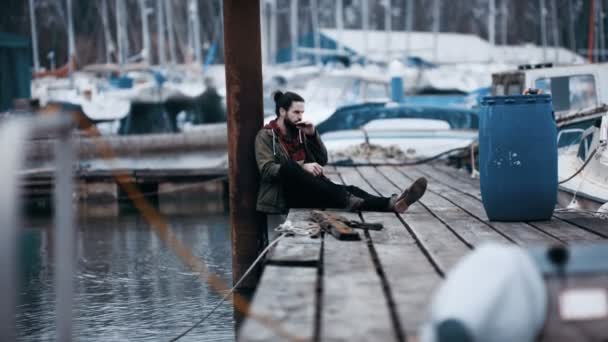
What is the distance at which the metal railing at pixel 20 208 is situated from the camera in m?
3.04

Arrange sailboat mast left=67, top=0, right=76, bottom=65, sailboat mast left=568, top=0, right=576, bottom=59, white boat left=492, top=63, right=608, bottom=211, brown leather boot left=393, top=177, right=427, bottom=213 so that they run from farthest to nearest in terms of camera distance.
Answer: sailboat mast left=568, top=0, right=576, bottom=59 → sailboat mast left=67, top=0, right=76, bottom=65 → white boat left=492, top=63, right=608, bottom=211 → brown leather boot left=393, top=177, right=427, bottom=213

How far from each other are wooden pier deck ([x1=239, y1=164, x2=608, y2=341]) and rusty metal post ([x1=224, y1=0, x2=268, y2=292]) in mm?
487

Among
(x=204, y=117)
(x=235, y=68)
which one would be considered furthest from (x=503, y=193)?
(x=204, y=117)

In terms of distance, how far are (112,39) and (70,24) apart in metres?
4.64

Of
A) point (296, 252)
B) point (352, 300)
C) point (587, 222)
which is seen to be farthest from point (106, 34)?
point (352, 300)

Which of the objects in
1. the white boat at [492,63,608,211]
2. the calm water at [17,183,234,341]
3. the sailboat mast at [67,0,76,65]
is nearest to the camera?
the calm water at [17,183,234,341]

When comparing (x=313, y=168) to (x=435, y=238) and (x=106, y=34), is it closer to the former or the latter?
(x=435, y=238)

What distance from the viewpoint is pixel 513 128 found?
6.55 m

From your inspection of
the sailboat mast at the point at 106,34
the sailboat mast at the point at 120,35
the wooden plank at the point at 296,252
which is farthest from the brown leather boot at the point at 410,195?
the sailboat mast at the point at 106,34

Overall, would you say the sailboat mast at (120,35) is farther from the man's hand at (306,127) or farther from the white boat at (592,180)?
the man's hand at (306,127)

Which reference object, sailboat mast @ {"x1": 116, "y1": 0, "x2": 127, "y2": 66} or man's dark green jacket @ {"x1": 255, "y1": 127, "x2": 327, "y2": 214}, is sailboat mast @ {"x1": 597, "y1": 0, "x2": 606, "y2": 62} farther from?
man's dark green jacket @ {"x1": 255, "y1": 127, "x2": 327, "y2": 214}

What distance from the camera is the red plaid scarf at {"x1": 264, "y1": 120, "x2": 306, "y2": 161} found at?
7.46 m

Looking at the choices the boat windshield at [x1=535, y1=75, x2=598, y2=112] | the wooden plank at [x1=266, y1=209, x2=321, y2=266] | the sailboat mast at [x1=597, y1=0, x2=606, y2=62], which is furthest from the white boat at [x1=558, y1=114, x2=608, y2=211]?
the sailboat mast at [x1=597, y1=0, x2=606, y2=62]

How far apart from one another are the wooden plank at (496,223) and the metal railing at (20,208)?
9.66 ft
